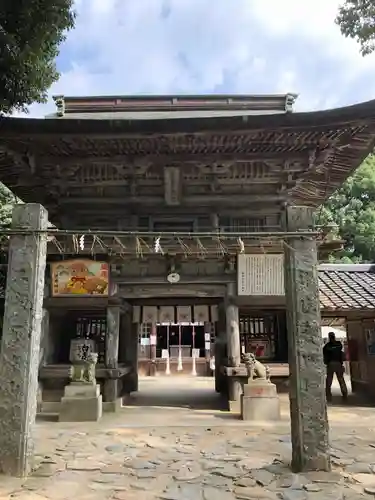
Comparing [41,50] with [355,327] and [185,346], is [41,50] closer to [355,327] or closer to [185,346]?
[355,327]

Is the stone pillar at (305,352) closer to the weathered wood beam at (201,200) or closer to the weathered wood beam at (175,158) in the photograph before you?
the weathered wood beam at (175,158)

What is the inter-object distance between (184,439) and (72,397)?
3.11 m

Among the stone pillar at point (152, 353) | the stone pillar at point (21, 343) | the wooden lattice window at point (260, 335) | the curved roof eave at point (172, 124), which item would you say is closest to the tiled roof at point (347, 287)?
the wooden lattice window at point (260, 335)

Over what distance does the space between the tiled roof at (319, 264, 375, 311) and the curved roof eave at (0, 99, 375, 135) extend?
17.2 ft

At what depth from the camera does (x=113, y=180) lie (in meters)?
10.7

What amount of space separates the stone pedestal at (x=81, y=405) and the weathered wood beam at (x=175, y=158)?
527 centimetres

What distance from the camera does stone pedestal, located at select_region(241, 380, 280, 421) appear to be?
9.23 metres

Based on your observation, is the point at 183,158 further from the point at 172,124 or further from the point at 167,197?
the point at 167,197

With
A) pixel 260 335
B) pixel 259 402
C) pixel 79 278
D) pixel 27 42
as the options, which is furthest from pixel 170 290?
pixel 27 42

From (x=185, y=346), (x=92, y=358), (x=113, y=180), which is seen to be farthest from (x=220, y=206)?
(x=185, y=346)

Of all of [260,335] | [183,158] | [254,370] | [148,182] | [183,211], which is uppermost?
[183,158]

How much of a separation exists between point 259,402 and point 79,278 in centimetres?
522

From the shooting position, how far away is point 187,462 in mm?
6008

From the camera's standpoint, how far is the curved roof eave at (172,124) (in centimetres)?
885
